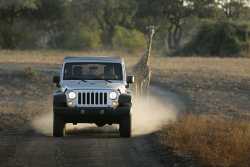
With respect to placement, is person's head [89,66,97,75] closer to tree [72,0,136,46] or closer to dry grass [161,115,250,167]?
dry grass [161,115,250,167]

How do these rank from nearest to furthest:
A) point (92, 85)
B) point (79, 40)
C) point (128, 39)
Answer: point (92, 85), point (79, 40), point (128, 39)

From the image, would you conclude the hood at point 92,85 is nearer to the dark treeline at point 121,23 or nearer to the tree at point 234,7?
the dark treeline at point 121,23

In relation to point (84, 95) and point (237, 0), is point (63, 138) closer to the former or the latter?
point (84, 95)

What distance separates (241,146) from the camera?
16.8m

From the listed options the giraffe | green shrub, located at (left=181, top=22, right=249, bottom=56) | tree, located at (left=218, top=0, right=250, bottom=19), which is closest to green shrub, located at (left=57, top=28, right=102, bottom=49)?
green shrub, located at (left=181, top=22, right=249, bottom=56)

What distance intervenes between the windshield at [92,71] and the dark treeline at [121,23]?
5277 centimetres

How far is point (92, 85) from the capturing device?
850 inches

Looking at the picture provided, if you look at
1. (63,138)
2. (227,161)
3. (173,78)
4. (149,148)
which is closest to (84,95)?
(63,138)

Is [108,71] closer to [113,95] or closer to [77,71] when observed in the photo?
[77,71]

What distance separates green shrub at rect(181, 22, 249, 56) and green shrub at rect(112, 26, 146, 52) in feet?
32.1

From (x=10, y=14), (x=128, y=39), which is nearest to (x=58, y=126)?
(x=10, y=14)

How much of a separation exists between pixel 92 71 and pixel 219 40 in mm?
54964

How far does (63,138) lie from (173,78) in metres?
23.4

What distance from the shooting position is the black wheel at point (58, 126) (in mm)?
21344
